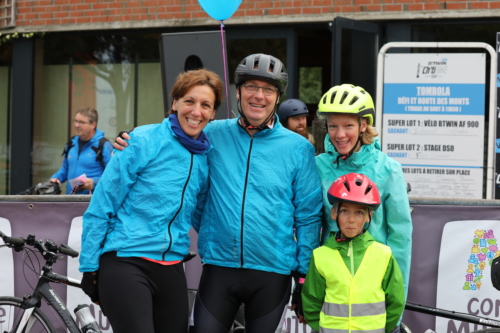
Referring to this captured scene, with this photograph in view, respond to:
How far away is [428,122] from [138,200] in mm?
5101

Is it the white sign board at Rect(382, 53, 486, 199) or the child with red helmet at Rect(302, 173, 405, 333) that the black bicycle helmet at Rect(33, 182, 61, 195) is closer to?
the white sign board at Rect(382, 53, 486, 199)

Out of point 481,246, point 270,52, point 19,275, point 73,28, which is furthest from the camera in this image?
point 73,28

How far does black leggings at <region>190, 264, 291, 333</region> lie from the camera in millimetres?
3439

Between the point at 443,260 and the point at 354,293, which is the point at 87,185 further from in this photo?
the point at 354,293

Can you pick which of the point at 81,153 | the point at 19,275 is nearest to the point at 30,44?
the point at 81,153

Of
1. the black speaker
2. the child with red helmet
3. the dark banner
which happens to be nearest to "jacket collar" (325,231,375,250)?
the child with red helmet

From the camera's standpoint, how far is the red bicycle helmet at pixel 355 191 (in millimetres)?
3289

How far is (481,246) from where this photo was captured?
16.0ft

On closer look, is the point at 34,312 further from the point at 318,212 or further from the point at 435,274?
the point at 435,274

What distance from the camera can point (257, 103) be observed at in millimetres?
3578

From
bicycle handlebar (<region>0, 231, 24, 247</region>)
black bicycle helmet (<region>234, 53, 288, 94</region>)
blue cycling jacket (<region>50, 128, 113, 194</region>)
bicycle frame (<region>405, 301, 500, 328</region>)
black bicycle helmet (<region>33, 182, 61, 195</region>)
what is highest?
black bicycle helmet (<region>234, 53, 288, 94</region>)

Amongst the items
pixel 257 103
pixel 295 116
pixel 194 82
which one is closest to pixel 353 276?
pixel 257 103

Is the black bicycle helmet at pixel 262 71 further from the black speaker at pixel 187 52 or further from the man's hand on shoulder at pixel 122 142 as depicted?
the black speaker at pixel 187 52

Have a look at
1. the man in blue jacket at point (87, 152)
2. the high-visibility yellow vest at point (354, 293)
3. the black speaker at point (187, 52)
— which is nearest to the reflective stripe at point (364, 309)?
the high-visibility yellow vest at point (354, 293)
